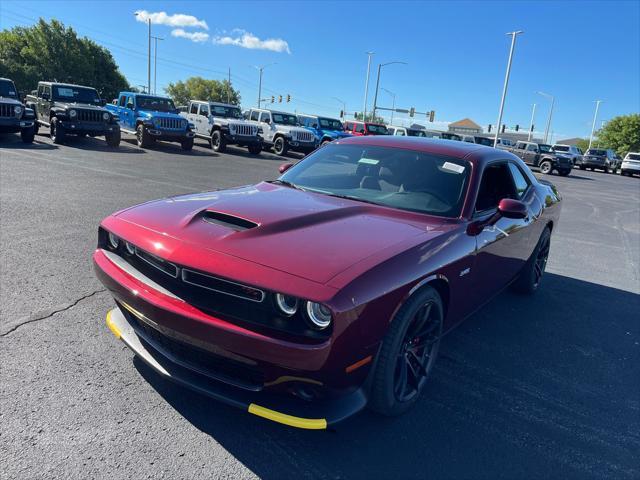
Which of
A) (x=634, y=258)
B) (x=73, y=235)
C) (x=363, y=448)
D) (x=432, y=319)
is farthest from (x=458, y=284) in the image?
(x=634, y=258)

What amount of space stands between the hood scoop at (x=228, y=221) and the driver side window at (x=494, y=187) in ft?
5.79

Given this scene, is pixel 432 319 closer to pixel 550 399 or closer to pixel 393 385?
pixel 393 385

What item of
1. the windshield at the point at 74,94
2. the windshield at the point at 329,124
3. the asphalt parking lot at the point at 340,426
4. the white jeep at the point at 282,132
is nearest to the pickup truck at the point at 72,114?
the windshield at the point at 74,94

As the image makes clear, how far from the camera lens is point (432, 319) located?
2900 mm

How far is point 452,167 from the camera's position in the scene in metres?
3.62

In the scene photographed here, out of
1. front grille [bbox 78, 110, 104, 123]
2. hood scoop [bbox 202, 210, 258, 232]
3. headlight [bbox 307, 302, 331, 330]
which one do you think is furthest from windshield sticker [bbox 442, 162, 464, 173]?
front grille [bbox 78, 110, 104, 123]

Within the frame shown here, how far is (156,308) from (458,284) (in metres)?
1.87

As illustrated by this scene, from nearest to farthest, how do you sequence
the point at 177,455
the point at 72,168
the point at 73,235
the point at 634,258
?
1. the point at 177,455
2. the point at 73,235
3. the point at 634,258
4. the point at 72,168

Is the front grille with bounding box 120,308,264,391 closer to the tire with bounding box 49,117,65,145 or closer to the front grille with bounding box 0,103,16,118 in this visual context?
the front grille with bounding box 0,103,16,118

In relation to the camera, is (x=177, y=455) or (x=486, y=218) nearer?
(x=177, y=455)

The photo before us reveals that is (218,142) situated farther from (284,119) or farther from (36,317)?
(36,317)

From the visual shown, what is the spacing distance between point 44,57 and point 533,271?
6352cm

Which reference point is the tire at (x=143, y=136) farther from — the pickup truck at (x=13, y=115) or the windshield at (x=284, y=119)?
the windshield at (x=284, y=119)

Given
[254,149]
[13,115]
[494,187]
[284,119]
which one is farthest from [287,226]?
[284,119]
